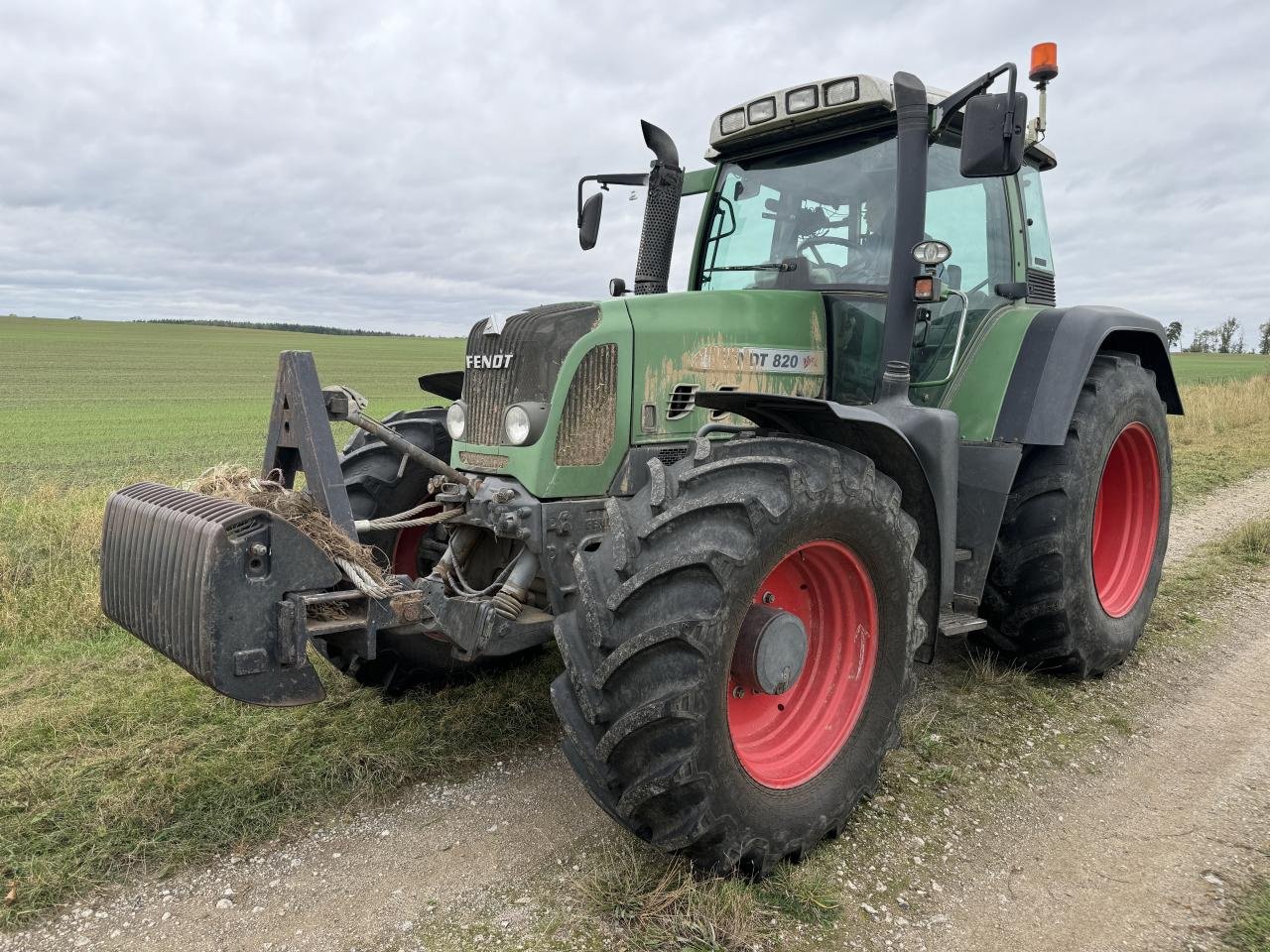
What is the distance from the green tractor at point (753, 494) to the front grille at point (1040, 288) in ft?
0.09

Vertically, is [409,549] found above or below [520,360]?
below

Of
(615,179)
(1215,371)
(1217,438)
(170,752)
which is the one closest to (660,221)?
(615,179)

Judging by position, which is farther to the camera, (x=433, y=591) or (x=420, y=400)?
(x=420, y=400)

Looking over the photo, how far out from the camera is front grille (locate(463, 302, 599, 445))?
323cm

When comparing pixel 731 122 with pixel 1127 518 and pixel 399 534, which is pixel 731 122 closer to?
pixel 399 534

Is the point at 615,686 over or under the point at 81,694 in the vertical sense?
over

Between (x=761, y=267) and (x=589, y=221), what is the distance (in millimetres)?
937

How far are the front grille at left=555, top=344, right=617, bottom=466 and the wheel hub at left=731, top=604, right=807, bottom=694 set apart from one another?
0.85 meters

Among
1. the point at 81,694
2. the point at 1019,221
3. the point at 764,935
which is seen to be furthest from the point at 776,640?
the point at 81,694

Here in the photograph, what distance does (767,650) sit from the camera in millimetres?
2664

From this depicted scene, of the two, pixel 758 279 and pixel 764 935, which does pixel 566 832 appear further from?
pixel 758 279

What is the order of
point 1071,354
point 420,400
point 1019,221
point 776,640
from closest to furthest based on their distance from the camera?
point 776,640, point 1071,354, point 1019,221, point 420,400

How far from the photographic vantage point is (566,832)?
2.94m

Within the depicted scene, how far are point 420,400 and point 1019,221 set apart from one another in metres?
24.4
